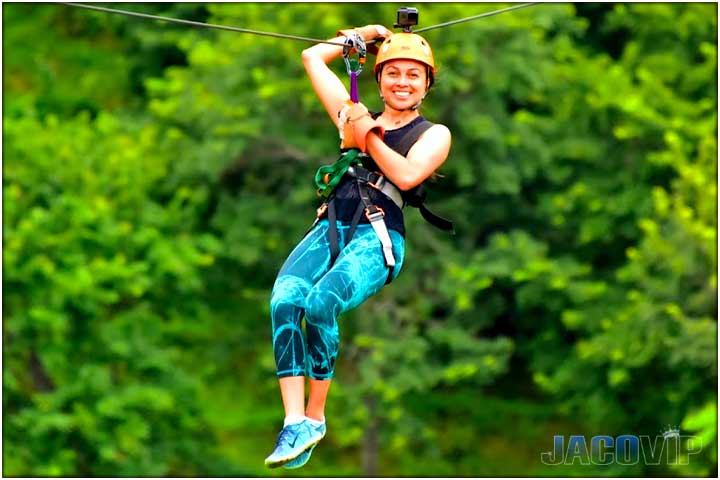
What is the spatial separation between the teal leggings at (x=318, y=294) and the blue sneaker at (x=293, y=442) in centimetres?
24

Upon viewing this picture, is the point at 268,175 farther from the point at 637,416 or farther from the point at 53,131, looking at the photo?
the point at 637,416

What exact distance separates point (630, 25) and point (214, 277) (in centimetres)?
819

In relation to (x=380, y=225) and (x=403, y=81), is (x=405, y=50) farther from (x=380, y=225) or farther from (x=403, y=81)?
(x=380, y=225)

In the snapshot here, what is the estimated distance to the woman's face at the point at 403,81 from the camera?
7562 mm

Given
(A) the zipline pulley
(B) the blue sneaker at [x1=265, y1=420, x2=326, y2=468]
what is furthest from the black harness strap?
(B) the blue sneaker at [x1=265, y1=420, x2=326, y2=468]

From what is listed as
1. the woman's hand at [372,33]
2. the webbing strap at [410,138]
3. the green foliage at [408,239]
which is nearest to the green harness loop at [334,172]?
the webbing strap at [410,138]

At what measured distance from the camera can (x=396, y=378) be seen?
2550cm

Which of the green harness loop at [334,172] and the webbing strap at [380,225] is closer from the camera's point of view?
the webbing strap at [380,225]

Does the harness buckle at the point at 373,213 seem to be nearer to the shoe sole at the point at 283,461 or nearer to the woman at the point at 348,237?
the woman at the point at 348,237

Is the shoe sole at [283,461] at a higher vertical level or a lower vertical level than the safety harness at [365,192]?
lower

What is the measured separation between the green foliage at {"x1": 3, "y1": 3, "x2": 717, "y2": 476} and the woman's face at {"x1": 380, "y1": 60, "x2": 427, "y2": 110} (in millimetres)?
15972

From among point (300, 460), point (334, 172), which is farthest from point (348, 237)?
point (300, 460)

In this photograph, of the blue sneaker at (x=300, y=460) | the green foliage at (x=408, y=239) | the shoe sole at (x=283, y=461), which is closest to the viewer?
the shoe sole at (x=283, y=461)

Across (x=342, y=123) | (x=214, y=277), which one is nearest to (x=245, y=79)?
(x=214, y=277)
